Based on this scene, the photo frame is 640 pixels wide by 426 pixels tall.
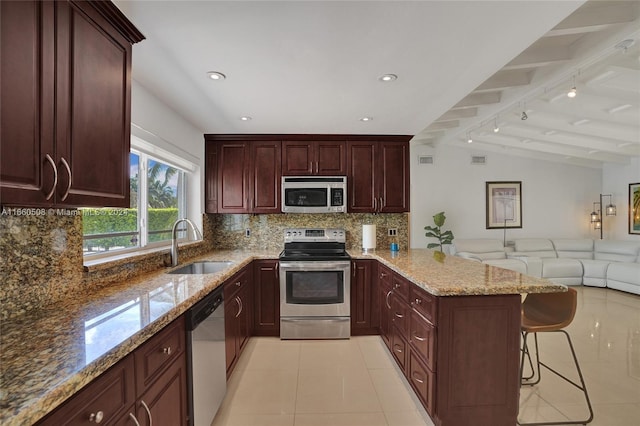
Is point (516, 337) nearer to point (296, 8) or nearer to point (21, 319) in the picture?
point (296, 8)

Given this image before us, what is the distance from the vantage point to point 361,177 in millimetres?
3697

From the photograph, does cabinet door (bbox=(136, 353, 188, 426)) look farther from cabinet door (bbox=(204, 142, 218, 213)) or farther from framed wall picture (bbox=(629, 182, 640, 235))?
framed wall picture (bbox=(629, 182, 640, 235))

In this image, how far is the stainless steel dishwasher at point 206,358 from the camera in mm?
1620

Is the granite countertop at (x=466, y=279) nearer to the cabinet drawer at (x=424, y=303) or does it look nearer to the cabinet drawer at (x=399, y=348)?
the cabinet drawer at (x=424, y=303)

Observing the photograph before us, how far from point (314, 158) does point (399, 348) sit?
2271mm

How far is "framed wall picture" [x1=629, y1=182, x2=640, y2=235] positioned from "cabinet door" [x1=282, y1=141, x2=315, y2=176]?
717 cm

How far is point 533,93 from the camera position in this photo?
138 inches

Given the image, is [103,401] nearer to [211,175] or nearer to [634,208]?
[211,175]

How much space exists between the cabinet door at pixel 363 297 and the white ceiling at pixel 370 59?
5.22ft

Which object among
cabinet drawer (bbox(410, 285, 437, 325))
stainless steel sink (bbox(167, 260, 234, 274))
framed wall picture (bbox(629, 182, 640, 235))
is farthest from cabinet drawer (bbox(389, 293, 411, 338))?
framed wall picture (bbox(629, 182, 640, 235))

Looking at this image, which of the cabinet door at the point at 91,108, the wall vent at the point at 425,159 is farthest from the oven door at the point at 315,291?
the wall vent at the point at 425,159

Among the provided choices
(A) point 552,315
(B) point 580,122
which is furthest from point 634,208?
(A) point 552,315

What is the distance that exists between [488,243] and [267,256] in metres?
4.96

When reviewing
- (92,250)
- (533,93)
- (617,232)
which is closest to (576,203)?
(617,232)
